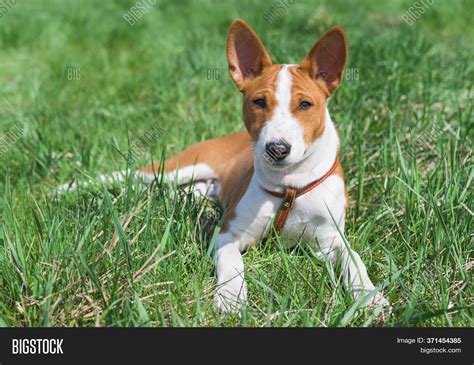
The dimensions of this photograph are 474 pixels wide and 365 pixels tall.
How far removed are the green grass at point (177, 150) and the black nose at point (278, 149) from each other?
22.5 inches

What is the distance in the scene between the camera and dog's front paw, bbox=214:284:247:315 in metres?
2.97

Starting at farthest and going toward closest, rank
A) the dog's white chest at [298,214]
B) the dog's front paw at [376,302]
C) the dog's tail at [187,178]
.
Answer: the dog's tail at [187,178], the dog's white chest at [298,214], the dog's front paw at [376,302]

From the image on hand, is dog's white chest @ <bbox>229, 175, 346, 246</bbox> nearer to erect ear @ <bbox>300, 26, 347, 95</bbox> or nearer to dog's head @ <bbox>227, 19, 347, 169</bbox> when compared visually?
dog's head @ <bbox>227, 19, 347, 169</bbox>

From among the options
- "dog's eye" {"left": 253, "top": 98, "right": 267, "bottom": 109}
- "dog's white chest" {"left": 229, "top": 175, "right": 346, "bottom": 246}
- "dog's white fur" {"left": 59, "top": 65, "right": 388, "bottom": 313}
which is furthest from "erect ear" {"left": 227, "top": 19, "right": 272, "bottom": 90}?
"dog's white chest" {"left": 229, "top": 175, "right": 346, "bottom": 246}

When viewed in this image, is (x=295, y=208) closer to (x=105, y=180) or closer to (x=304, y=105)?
(x=304, y=105)

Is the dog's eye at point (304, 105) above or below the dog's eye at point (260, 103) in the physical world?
below

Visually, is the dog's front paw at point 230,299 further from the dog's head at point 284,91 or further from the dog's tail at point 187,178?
the dog's tail at point 187,178

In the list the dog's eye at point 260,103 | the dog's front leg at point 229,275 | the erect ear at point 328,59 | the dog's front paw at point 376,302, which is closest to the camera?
the dog's front paw at point 376,302

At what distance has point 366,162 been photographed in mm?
4359

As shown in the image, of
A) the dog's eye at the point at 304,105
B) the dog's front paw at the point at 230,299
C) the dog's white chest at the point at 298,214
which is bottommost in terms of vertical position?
the dog's front paw at the point at 230,299

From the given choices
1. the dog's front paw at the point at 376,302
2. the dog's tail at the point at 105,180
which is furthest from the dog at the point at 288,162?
the dog's tail at the point at 105,180

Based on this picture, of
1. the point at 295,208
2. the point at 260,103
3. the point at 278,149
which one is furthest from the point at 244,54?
the point at 295,208

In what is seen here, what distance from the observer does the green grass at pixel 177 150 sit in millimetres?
2949

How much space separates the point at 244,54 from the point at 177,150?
167 cm
